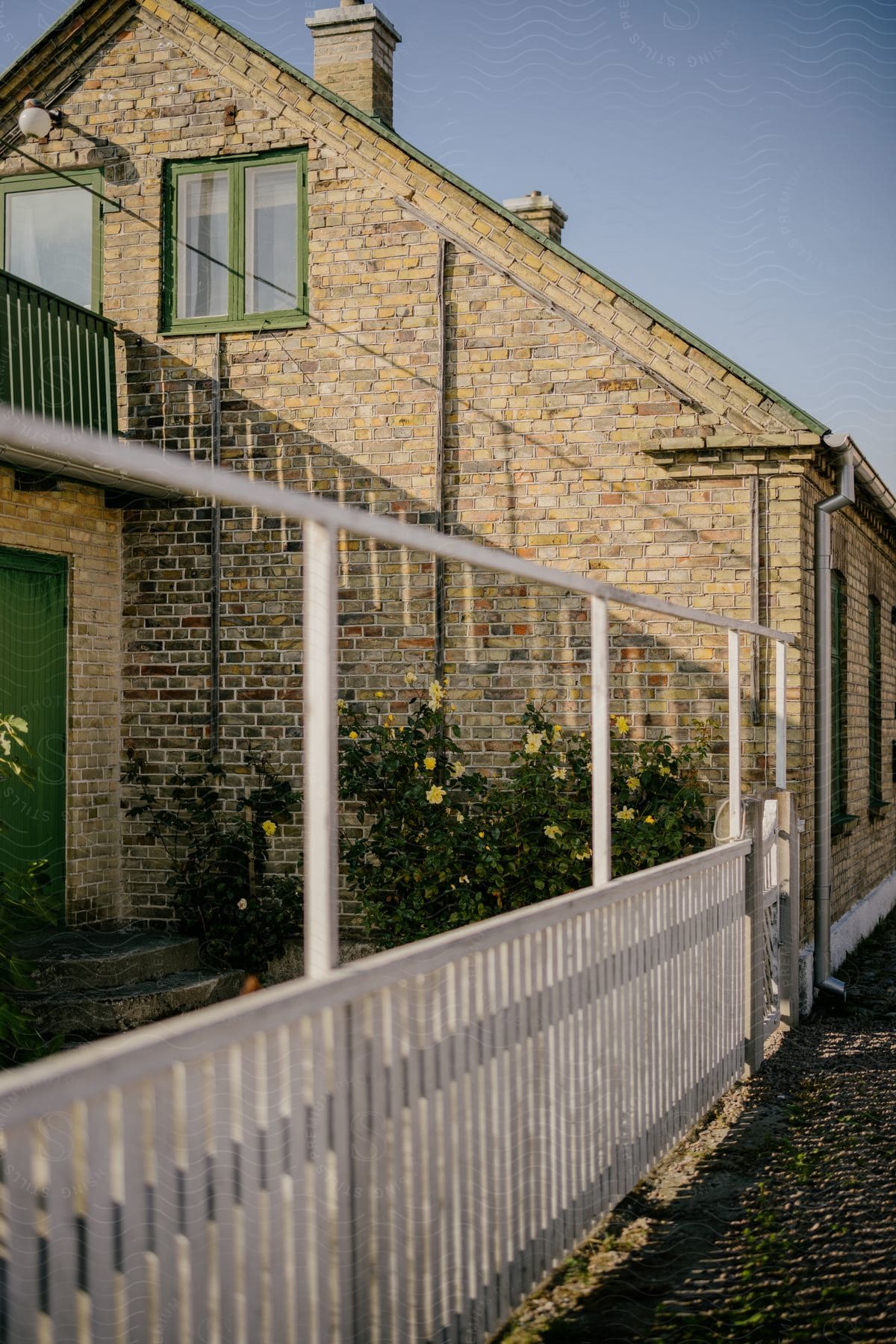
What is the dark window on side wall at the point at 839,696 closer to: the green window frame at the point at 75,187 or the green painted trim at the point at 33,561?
the green painted trim at the point at 33,561

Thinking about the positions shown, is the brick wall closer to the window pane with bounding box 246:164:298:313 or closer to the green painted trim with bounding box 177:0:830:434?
the window pane with bounding box 246:164:298:313

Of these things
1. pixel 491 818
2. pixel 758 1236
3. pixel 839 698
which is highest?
pixel 839 698

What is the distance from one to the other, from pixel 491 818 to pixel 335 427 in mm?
2739

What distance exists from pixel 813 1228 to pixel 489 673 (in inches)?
162

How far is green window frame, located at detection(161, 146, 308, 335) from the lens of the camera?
27.6 ft

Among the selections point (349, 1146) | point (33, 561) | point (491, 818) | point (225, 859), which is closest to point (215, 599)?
point (33, 561)

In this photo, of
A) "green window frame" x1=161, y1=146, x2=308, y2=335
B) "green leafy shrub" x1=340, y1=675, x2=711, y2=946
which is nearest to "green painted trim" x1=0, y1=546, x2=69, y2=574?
"green window frame" x1=161, y1=146, x2=308, y2=335

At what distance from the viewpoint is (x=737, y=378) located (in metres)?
7.55

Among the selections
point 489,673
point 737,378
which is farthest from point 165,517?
point 737,378

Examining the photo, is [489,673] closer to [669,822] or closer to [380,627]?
[380,627]

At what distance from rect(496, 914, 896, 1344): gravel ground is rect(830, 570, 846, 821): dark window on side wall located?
3.53 meters

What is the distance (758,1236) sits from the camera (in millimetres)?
4273

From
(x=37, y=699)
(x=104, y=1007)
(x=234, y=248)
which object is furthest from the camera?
(x=234, y=248)

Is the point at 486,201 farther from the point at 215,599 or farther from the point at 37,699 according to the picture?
the point at 37,699
